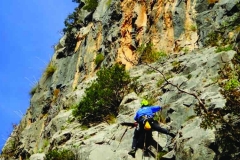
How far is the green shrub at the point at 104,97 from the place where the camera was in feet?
77.7

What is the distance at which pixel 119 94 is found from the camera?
24422 mm

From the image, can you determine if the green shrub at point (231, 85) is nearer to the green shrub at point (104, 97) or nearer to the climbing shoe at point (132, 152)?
the climbing shoe at point (132, 152)

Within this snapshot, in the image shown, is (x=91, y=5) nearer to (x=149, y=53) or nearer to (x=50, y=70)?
(x=50, y=70)

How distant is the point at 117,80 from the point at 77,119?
313 centimetres

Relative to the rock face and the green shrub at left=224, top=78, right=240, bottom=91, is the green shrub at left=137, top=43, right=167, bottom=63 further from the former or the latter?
the green shrub at left=224, top=78, right=240, bottom=91

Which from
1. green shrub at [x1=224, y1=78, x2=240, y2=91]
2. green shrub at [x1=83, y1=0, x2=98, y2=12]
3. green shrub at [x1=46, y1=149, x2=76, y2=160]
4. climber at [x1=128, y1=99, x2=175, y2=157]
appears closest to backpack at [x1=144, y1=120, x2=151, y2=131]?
climber at [x1=128, y1=99, x2=175, y2=157]

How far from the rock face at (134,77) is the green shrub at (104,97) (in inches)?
31.1

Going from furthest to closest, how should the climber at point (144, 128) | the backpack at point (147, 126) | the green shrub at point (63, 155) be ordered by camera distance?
the green shrub at point (63, 155) < the climber at point (144, 128) < the backpack at point (147, 126)

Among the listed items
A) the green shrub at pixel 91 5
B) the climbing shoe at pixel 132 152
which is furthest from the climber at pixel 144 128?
the green shrub at pixel 91 5

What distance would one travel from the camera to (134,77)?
25766 millimetres

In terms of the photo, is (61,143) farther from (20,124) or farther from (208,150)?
(20,124)

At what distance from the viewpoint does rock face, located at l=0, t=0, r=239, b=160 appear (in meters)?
16.8

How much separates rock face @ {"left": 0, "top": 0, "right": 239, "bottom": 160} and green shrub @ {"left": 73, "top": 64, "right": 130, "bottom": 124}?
0.79 m

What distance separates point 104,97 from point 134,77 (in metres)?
2.86
